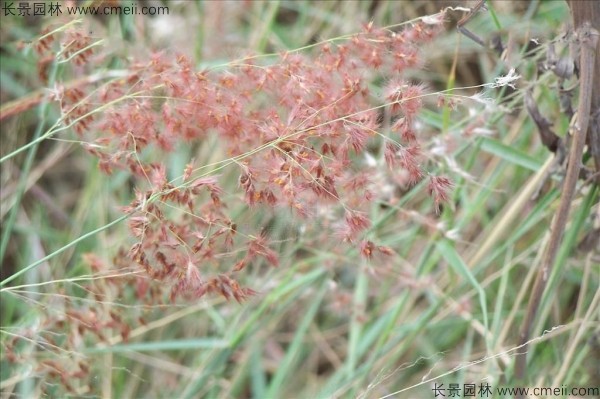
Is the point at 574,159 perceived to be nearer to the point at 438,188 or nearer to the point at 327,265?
the point at 438,188

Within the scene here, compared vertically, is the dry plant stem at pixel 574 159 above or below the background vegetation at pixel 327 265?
above

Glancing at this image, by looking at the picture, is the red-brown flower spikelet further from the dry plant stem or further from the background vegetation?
the dry plant stem

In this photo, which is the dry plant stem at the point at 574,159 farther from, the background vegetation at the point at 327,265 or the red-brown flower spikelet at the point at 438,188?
the red-brown flower spikelet at the point at 438,188

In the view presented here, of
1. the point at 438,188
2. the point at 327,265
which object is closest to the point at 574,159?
the point at 438,188

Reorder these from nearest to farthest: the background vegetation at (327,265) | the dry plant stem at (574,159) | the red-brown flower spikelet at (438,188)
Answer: the red-brown flower spikelet at (438,188) → the dry plant stem at (574,159) → the background vegetation at (327,265)

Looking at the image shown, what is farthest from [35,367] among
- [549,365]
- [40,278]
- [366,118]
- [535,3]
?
[535,3]

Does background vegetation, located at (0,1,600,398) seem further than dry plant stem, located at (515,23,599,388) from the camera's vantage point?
Yes

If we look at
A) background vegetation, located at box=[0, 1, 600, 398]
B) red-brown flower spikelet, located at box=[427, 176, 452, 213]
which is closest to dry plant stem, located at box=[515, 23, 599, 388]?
background vegetation, located at box=[0, 1, 600, 398]

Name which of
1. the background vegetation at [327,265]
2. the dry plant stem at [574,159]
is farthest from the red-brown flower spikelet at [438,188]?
the dry plant stem at [574,159]
